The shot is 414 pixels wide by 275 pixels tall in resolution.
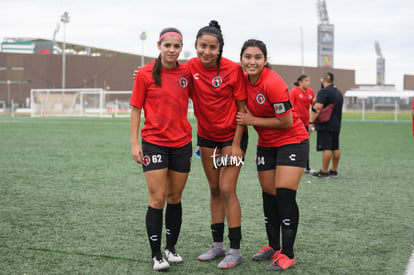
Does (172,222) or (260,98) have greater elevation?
(260,98)

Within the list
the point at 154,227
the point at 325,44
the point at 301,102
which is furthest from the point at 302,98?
the point at 325,44

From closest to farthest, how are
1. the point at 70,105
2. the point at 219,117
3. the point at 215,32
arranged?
1. the point at 215,32
2. the point at 219,117
3. the point at 70,105

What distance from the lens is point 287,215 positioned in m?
4.17

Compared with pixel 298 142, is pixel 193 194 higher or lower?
lower

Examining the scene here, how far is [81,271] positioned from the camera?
3922mm

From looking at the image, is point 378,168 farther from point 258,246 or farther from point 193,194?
point 258,246

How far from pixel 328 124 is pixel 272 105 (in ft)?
18.5

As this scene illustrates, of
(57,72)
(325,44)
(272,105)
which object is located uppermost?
(325,44)

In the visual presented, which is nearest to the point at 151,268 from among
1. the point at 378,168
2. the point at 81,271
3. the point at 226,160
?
the point at 81,271

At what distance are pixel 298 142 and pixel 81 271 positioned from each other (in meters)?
2.03

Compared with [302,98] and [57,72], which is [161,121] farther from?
[57,72]

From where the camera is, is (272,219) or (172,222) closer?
(172,222)

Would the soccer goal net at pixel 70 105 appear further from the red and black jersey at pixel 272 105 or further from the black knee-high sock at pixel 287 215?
the black knee-high sock at pixel 287 215

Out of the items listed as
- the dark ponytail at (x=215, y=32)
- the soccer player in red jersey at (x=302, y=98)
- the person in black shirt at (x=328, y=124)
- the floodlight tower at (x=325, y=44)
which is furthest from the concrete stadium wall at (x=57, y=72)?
the dark ponytail at (x=215, y=32)
